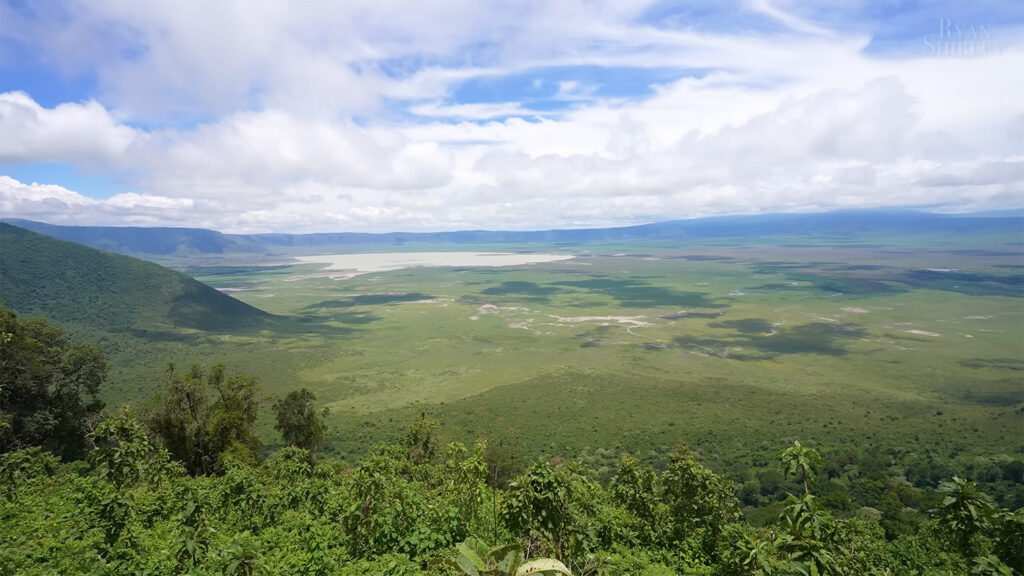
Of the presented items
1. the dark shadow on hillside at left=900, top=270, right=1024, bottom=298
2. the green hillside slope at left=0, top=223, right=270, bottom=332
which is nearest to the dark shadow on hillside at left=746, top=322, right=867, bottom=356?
the dark shadow on hillside at left=900, top=270, right=1024, bottom=298

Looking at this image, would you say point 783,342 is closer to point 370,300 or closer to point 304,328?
point 304,328

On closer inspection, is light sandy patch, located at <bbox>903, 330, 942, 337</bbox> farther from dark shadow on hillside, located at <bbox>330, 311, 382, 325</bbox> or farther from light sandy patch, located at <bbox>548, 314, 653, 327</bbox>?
dark shadow on hillside, located at <bbox>330, 311, 382, 325</bbox>

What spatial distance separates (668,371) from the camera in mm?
82688

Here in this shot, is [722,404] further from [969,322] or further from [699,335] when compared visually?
[969,322]

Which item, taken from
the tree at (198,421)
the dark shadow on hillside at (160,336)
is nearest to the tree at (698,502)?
the tree at (198,421)

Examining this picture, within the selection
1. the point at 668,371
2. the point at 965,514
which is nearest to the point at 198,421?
the point at 965,514

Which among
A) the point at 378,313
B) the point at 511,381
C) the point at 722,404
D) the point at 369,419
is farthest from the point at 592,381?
the point at 378,313

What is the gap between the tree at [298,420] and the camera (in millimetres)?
37062

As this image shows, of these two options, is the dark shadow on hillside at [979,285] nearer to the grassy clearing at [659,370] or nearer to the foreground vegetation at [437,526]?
the grassy clearing at [659,370]

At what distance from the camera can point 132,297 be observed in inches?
4633

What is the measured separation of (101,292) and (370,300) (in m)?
80.2

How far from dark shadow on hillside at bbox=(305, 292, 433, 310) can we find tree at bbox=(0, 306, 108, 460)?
124 metres

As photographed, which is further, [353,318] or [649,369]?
[353,318]

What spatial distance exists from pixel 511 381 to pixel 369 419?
2642 cm
